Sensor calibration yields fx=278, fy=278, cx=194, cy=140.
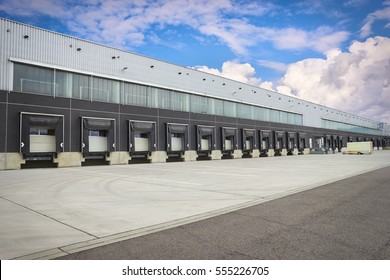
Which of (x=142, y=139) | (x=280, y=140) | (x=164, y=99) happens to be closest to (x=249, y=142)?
(x=280, y=140)

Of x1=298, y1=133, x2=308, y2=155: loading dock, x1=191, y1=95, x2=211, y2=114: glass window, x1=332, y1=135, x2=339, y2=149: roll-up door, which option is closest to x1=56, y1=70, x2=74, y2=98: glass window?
x1=191, y1=95, x2=211, y2=114: glass window

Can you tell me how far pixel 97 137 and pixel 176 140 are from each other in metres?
10.5

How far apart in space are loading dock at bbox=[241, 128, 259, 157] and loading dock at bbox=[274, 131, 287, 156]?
753cm

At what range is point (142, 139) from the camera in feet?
106

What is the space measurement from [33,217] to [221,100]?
39.0m

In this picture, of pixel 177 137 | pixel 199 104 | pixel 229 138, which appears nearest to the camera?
pixel 177 137

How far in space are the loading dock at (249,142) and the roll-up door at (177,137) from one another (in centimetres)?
1244

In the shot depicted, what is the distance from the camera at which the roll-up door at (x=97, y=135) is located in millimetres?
26906

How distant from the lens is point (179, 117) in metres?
36.2

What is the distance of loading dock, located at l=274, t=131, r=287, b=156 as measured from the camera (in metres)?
53.1

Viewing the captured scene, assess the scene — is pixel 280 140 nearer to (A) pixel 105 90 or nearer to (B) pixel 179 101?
(B) pixel 179 101
